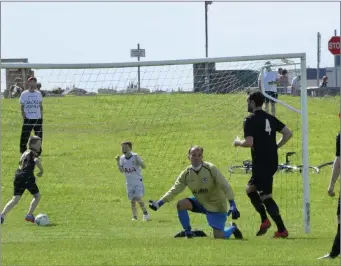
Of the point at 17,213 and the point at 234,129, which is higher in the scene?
the point at 234,129

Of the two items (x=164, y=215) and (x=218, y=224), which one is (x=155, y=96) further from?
(x=218, y=224)

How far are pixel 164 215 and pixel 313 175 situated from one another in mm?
5829

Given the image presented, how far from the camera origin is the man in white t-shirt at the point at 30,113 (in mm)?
20406

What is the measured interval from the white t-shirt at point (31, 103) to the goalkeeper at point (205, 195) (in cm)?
543

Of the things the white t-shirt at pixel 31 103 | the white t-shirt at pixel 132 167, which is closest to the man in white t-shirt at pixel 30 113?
→ the white t-shirt at pixel 31 103

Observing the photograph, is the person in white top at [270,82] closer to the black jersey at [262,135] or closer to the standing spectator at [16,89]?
the black jersey at [262,135]

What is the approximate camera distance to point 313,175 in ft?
84.2

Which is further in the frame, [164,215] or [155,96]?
[164,215]

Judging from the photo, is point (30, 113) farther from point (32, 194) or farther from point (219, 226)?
point (219, 226)

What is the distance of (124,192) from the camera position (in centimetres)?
2356

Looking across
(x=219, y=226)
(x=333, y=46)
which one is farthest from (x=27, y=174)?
(x=333, y=46)

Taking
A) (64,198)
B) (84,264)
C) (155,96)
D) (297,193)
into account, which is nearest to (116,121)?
(155,96)

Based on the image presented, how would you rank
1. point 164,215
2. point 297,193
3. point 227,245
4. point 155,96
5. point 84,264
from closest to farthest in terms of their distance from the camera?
point 84,264
point 227,245
point 155,96
point 164,215
point 297,193

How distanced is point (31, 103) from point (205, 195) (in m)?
5.90
